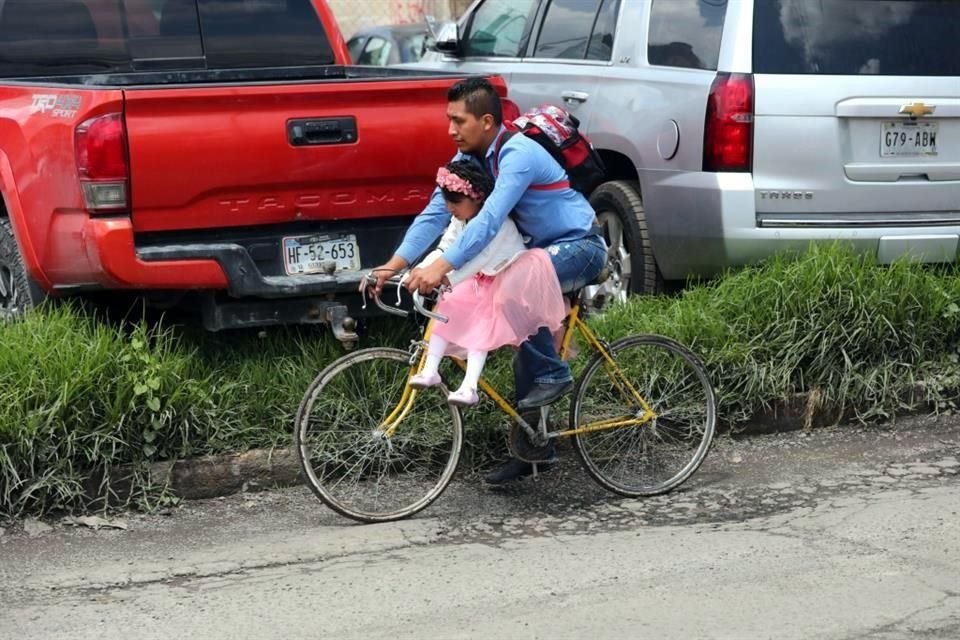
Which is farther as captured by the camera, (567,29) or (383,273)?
(567,29)

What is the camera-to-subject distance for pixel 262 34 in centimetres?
773

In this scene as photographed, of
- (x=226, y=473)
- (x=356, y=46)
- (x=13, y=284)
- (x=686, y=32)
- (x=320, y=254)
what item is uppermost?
(x=686, y=32)

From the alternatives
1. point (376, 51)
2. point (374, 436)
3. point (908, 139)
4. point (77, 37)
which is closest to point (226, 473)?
point (374, 436)

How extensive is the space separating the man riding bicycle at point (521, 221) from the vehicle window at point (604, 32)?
2562 mm

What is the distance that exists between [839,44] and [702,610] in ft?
11.1

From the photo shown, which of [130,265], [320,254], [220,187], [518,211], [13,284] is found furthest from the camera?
[13,284]

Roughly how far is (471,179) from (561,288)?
52 cm

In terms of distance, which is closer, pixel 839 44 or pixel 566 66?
pixel 839 44

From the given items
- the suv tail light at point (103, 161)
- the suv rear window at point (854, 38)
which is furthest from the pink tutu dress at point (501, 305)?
the suv rear window at point (854, 38)

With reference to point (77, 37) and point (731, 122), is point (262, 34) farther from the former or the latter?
point (731, 122)

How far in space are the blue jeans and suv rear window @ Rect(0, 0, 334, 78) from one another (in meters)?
2.61

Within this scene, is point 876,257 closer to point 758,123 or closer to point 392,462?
point 758,123

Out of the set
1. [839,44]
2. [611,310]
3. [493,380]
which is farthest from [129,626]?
[839,44]

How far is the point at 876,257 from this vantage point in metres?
7.19
